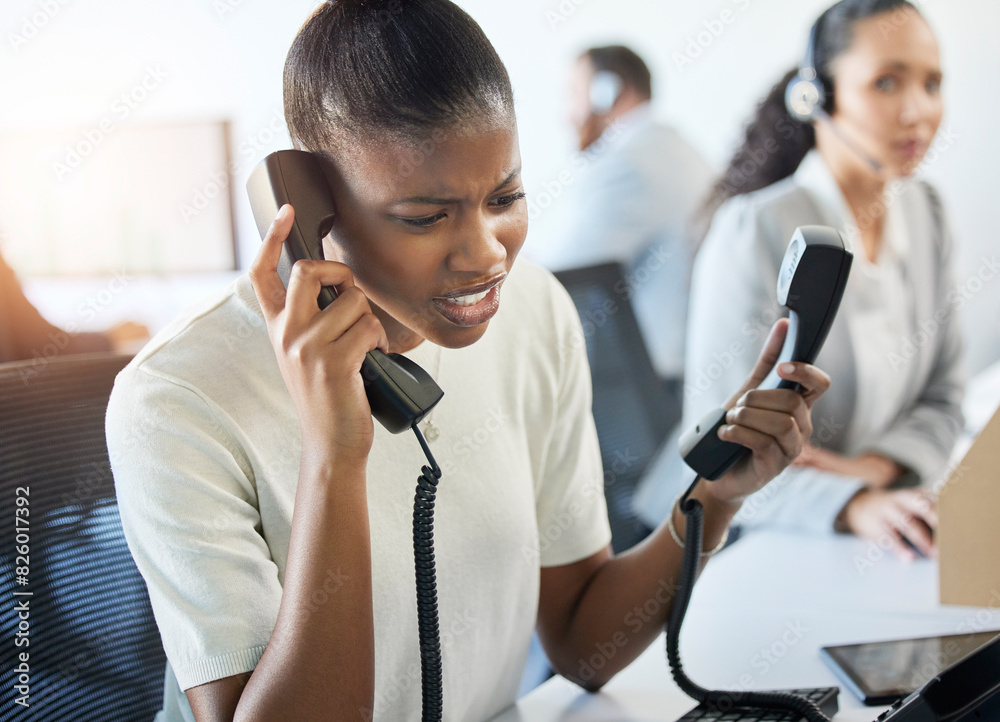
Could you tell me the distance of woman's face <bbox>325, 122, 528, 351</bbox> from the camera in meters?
0.68

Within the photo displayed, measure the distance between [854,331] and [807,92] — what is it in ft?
1.44

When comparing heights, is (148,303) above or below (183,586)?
below

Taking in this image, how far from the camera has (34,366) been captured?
29.7 inches

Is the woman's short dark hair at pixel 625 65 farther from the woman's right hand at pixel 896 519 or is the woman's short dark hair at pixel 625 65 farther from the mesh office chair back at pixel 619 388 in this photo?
the woman's right hand at pixel 896 519

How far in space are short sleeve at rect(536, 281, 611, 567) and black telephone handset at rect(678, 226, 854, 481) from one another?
162mm

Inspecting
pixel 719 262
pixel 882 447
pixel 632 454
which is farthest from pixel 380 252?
pixel 882 447

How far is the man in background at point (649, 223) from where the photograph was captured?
8.25 ft

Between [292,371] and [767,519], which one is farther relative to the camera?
[767,519]

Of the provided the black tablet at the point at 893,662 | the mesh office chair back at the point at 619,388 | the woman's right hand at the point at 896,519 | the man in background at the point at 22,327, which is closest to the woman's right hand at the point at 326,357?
the black tablet at the point at 893,662

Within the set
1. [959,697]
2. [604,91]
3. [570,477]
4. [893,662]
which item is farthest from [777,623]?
[604,91]

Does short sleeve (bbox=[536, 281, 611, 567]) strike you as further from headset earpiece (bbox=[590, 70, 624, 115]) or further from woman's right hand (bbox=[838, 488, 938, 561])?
headset earpiece (bbox=[590, 70, 624, 115])

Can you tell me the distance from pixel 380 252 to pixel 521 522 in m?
0.32

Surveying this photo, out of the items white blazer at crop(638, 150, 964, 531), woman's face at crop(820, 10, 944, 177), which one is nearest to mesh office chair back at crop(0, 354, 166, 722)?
white blazer at crop(638, 150, 964, 531)

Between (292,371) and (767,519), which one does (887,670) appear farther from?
(292,371)
